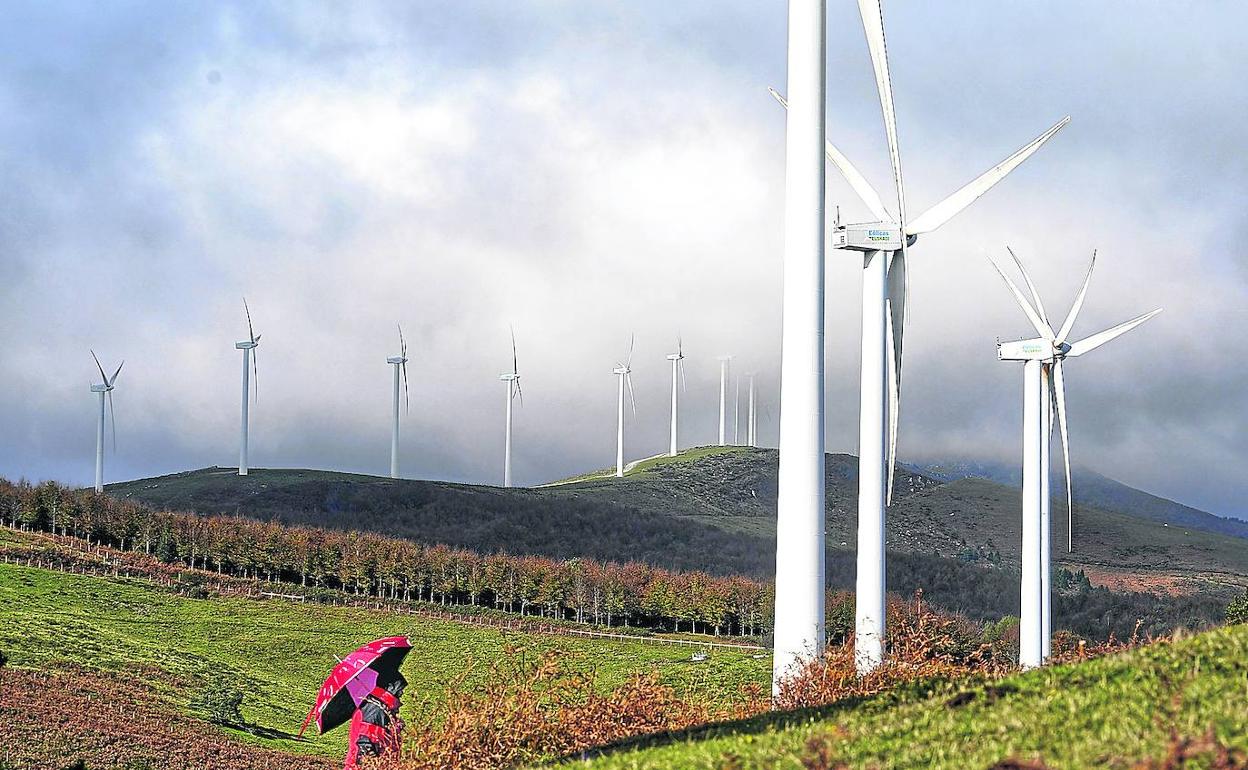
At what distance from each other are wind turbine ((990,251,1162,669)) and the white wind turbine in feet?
35.7

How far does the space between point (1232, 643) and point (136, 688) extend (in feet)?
120

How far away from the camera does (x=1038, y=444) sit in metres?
38.4

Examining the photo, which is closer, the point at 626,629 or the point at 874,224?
the point at 874,224

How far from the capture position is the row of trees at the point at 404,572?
89.8 metres

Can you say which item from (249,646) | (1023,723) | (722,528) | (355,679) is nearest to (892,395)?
(355,679)

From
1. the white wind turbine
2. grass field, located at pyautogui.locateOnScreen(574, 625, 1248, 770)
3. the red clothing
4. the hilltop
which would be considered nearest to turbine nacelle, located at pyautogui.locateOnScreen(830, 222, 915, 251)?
the white wind turbine

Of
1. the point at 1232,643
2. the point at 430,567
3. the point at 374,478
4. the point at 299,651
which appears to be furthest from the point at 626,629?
the point at 374,478

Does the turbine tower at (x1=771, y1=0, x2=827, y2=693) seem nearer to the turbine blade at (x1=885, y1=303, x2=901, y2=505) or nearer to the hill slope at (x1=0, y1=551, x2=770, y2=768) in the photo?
the turbine blade at (x1=885, y1=303, x2=901, y2=505)

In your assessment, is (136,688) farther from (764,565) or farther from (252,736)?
(764,565)

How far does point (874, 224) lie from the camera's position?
93.0ft

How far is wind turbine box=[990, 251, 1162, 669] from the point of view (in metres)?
37.0

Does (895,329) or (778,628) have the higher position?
(895,329)

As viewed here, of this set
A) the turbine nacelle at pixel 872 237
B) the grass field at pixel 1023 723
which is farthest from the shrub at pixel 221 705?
the grass field at pixel 1023 723

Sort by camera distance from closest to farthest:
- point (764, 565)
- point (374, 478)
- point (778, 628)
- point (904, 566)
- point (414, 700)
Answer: point (778, 628) → point (414, 700) → point (904, 566) → point (764, 565) → point (374, 478)
